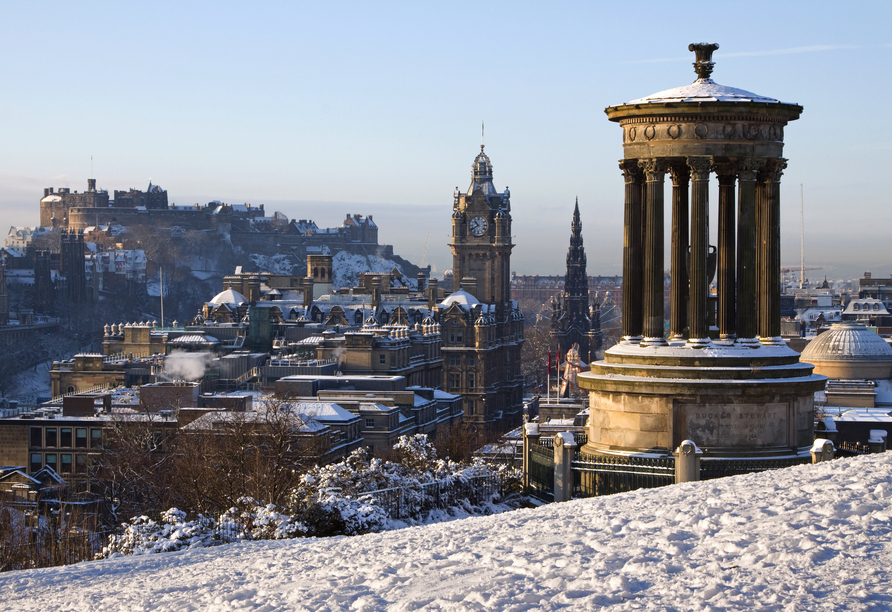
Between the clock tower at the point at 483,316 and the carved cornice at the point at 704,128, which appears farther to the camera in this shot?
the clock tower at the point at 483,316

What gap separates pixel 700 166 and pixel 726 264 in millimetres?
1747

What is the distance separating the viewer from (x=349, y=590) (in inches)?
522

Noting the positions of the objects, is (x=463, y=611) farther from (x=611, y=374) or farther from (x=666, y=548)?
(x=611, y=374)

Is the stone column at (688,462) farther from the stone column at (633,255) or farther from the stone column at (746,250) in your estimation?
the stone column at (633,255)

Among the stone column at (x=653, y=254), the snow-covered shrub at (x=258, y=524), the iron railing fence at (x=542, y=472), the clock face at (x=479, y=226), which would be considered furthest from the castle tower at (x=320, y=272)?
the stone column at (x=653, y=254)

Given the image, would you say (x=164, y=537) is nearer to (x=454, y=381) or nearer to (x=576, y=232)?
(x=454, y=381)

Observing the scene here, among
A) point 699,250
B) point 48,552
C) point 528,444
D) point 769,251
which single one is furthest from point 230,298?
point 699,250

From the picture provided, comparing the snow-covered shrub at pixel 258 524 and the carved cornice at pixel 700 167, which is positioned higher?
the carved cornice at pixel 700 167

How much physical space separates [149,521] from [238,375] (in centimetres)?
8030

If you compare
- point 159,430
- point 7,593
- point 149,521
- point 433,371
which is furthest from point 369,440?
point 7,593

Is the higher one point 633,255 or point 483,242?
point 483,242

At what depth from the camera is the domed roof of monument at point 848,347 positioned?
302ft

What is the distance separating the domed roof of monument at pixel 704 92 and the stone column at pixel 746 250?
88cm

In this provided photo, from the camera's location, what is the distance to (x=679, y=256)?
2019 centimetres
